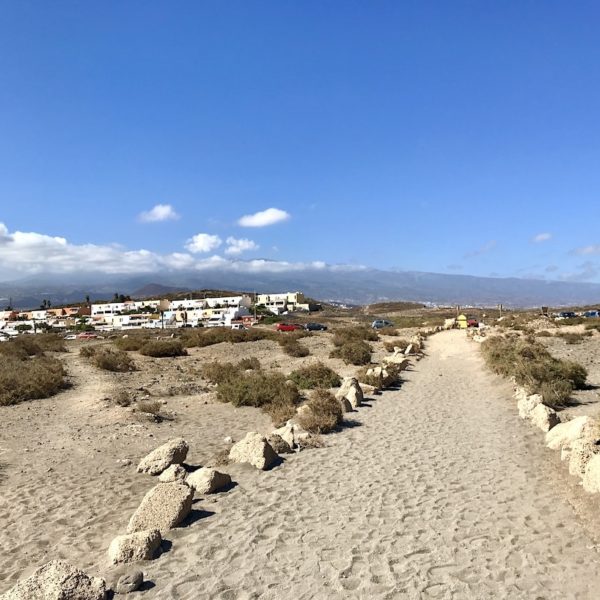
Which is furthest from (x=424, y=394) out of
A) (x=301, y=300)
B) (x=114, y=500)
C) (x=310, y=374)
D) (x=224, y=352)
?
(x=301, y=300)

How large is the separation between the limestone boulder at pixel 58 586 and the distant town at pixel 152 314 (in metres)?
77.3

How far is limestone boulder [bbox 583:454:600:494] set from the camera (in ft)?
23.3

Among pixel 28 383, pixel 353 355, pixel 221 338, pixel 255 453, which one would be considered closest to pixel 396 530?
pixel 255 453

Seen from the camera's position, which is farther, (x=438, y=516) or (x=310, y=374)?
(x=310, y=374)

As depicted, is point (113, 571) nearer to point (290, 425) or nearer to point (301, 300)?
point (290, 425)

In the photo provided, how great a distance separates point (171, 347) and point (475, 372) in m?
15.9

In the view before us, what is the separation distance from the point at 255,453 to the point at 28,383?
35.8ft

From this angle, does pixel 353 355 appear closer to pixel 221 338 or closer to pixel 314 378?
pixel 314 378

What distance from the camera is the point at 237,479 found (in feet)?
28.6

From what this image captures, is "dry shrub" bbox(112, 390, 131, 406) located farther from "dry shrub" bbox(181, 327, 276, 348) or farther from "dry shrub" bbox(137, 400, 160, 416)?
"dry shrub" bbox(181, 327, 276, 348)

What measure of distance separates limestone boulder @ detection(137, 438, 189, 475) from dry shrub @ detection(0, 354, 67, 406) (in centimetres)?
848

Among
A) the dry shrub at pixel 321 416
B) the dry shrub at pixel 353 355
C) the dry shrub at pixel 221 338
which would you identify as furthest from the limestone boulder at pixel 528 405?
the dry shrub at pixel 221 338

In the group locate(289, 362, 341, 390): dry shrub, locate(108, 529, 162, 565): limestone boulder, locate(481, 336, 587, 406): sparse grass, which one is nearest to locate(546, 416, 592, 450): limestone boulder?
locate(481, 336, 587, 406): sparse grass

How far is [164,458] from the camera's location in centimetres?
947
